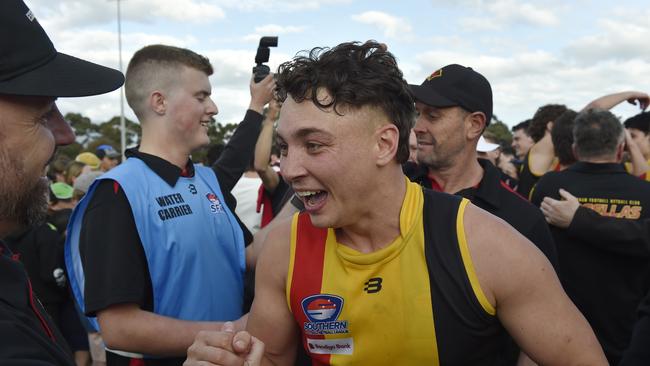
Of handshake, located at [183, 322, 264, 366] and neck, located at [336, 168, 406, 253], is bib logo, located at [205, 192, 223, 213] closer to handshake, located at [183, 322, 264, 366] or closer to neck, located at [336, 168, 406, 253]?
neck, located at [336, 168, 406, 253]

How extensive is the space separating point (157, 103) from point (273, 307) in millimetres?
1535

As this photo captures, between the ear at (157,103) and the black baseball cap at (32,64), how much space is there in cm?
148

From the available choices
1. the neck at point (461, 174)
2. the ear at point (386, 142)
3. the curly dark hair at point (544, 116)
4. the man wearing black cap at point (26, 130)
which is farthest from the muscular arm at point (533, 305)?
the curly dark hair at point (544, 116)

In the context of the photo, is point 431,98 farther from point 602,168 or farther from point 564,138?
point 564,138

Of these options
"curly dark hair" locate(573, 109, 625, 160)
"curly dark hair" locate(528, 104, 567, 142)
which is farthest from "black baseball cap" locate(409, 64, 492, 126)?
"curly dark hair" locate(528, 104, 567, 142)

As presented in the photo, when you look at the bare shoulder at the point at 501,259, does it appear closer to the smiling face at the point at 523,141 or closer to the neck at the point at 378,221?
the neck at the point at 378,221

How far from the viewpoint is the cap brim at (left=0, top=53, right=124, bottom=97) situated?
1562 millimetres

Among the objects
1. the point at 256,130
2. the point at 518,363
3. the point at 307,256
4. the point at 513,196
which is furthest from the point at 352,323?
the point at 256,130

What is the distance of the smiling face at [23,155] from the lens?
1586 mm

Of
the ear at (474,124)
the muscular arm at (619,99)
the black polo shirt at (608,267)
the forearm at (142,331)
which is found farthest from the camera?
the muscular arm at (619,99)

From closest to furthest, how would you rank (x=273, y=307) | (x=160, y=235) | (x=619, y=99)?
(x=273, y=307) < (x=160, y=235) < (x=619, y=99)

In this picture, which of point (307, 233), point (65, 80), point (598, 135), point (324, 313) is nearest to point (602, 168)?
Answer: point (598, 135)

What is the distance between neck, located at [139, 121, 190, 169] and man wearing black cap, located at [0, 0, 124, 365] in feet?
4.62

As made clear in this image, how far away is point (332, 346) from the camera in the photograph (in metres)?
2.29
